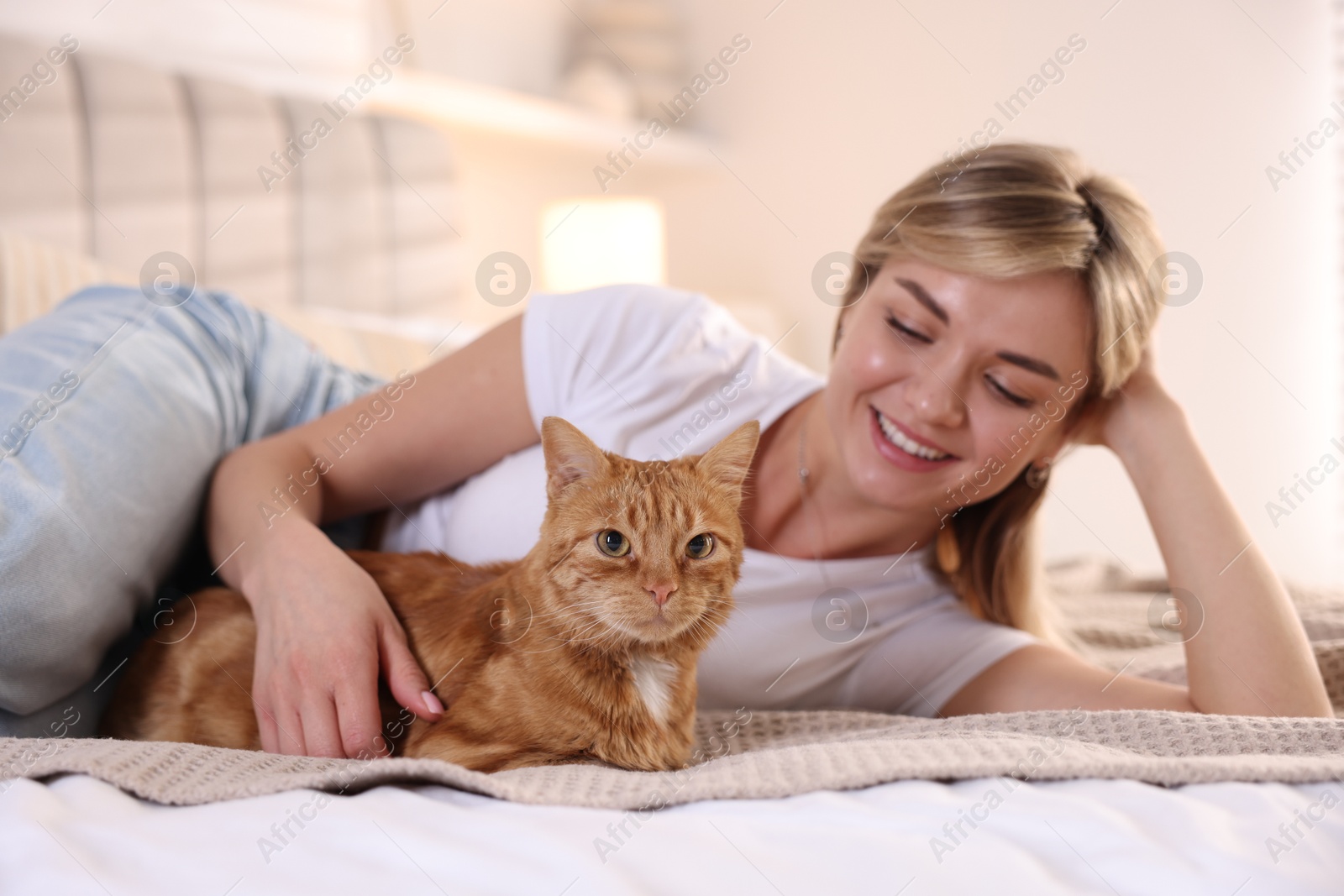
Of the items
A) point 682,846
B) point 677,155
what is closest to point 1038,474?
point 682,846

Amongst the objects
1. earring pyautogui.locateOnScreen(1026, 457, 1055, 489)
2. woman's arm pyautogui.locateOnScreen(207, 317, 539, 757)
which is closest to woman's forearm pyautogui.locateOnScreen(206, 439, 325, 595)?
woman's arm pyautogui.locateOnScreen(207, 317, 539, 757)

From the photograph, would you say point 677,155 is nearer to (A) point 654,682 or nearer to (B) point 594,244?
(B) point 594,244

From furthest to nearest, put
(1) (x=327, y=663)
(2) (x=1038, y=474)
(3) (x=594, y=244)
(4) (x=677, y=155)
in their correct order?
(4) (x=677, y=155) → (3) (x=594, y=244) → (2) (x=1038, y=474) → (1) (x=327, y=663)

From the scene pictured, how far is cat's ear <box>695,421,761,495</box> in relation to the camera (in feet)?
3.46

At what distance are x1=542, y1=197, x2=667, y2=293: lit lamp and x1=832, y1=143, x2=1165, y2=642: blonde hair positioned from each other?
197cm

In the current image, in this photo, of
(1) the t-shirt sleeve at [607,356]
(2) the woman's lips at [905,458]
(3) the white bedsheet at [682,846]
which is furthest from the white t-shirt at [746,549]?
(3) the white bedsheet at [682,846]

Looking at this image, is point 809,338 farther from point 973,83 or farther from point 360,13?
point 360,13

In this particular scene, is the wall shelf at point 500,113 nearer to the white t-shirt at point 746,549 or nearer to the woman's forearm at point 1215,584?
the white t-shirt at point 746,549

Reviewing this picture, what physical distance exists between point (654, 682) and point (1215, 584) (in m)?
0.91

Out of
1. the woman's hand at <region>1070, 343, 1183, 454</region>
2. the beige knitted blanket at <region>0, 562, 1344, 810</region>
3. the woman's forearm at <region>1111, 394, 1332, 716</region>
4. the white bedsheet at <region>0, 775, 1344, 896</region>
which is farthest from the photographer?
the woman's hand at <region>1070, 343, 1183, 454</region>

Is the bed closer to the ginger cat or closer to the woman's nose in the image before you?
the ginger cat

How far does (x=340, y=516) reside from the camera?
1.49m

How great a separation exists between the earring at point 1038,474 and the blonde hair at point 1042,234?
0.6 inches

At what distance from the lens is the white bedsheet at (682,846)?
28.2 inches
